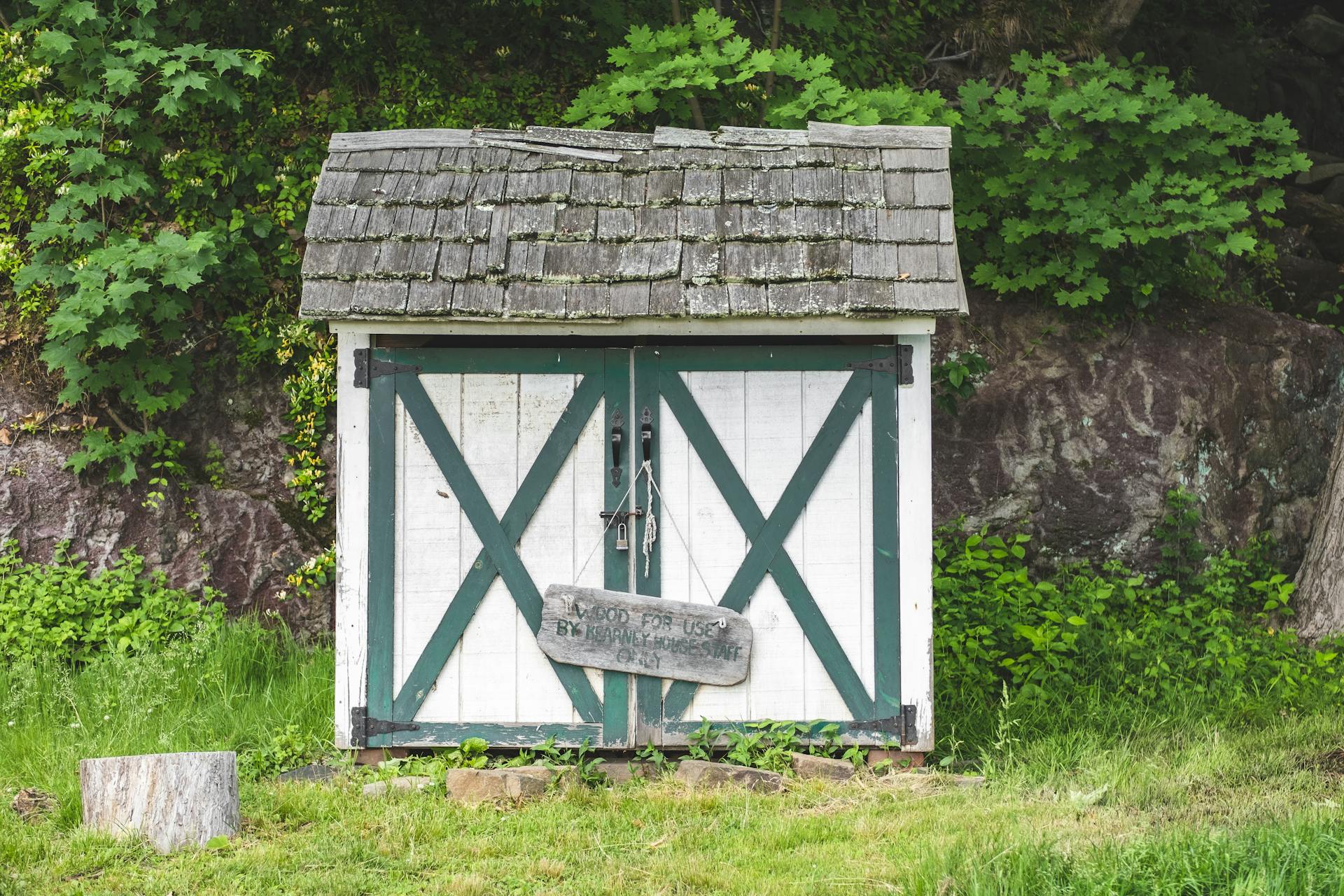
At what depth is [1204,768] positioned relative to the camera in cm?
594

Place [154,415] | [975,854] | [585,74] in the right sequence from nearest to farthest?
[975,854] < [154,415] < [585,74]

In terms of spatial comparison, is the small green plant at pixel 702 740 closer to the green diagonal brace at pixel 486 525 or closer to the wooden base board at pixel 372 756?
the green diagonal brace at pixel 486 525

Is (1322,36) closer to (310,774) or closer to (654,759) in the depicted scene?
(654,759)

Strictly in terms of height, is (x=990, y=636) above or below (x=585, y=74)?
below

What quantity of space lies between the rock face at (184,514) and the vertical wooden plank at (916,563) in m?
4.16

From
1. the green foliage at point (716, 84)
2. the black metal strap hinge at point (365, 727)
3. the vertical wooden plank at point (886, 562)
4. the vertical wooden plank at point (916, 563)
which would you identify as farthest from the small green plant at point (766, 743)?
the green foliage at point (716, 84)

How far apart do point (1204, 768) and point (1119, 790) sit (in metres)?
0.60

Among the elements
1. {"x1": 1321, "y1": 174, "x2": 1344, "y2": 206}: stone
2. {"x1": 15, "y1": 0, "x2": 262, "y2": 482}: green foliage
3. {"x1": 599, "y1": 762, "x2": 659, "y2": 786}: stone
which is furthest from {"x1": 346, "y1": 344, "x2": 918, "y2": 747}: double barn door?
{"x1": 1321, "y1": 174, "x2": 1344, "y2": 206}: stone

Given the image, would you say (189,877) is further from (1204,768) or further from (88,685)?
(1204,768)

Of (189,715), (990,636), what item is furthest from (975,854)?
(189,715)

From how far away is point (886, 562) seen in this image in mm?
6027

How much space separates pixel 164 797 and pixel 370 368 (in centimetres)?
215

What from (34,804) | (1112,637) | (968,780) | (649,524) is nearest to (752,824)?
(968,780)

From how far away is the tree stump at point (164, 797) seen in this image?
5.05 m
